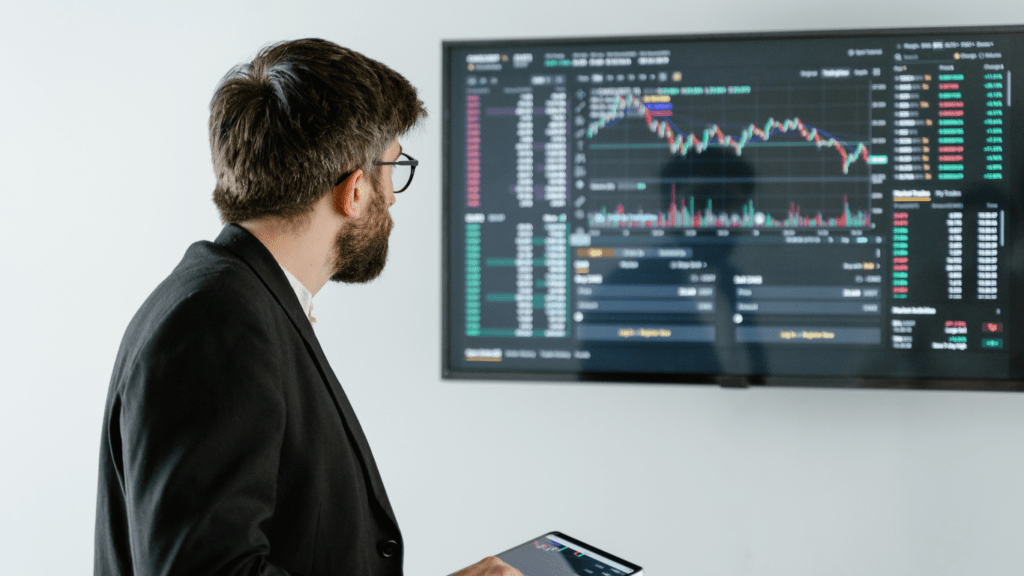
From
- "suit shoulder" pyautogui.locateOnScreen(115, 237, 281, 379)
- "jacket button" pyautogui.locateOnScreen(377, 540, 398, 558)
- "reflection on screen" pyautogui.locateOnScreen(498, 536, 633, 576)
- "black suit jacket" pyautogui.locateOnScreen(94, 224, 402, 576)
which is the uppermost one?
"suit shoulder" pyautogui.locateOnScreen(115, 237, 281, 379)

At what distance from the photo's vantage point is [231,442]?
820 millimetres

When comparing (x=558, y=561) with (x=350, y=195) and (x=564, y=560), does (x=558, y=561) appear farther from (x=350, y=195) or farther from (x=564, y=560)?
(x=350, y=195)

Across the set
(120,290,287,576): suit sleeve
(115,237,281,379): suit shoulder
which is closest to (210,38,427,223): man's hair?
(115,237,281,379): suit shoulder

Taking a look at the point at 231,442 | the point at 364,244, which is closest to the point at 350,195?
the point at 364,244

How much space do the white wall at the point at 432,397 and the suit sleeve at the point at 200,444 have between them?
1210mm

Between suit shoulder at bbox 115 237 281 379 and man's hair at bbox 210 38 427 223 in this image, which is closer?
suit shoulder at bbox 115 237 281 379

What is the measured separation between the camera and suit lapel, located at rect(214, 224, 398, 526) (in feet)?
3.36

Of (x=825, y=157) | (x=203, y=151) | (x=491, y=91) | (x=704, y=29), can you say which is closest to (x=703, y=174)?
(x=825, y=157)

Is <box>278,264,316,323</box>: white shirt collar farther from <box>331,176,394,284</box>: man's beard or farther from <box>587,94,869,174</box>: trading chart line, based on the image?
<box>587,94,869,174</box>: trading chart line

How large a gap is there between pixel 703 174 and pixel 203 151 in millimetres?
1503

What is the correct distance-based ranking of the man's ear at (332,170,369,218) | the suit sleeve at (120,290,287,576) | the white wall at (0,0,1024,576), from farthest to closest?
the white wall at (0,0,1024,576)
the man's ear at (332,170,369,218)
the suit sleeve at (120,290,287,576)

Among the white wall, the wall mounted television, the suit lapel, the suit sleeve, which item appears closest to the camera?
the suit sleeve

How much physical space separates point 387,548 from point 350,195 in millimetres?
574

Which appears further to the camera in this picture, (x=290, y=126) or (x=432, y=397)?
(x=432, y=397)
